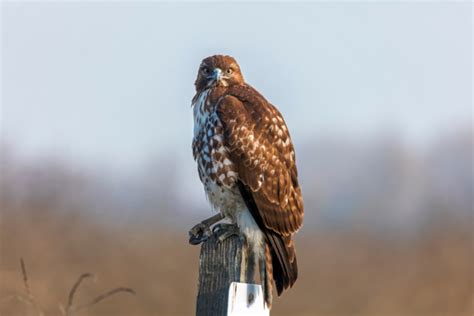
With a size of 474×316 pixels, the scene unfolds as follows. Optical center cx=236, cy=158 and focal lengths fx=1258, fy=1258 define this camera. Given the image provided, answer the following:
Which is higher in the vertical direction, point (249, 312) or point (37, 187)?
point (37, 187)

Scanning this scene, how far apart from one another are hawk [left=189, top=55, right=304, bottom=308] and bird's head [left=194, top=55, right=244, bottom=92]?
0.79ft

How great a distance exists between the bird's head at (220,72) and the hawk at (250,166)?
242 millimetres

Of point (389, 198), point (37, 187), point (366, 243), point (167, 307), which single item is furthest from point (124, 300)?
point (389, 198)

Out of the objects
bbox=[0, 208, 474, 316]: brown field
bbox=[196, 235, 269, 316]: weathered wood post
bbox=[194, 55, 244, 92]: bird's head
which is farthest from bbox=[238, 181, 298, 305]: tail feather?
bbox=[0, 208, 474, 316]: brown field

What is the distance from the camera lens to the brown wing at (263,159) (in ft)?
19.2

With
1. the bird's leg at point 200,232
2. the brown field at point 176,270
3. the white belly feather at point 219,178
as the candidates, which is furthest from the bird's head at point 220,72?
the brown field at point 176,270

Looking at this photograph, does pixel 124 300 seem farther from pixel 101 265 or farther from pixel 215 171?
pixel 215 171

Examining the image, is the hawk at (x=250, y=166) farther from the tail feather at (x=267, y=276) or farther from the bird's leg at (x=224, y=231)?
the tail feather at (x=267, y=276)

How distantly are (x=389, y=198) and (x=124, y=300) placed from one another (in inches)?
1181

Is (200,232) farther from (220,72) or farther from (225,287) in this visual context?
(220,72)

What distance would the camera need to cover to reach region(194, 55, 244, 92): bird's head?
6582 millimetres

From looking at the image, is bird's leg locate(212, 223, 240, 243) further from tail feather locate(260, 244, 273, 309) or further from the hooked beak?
the hooked beak

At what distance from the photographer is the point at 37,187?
13016mm

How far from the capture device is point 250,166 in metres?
5.99
